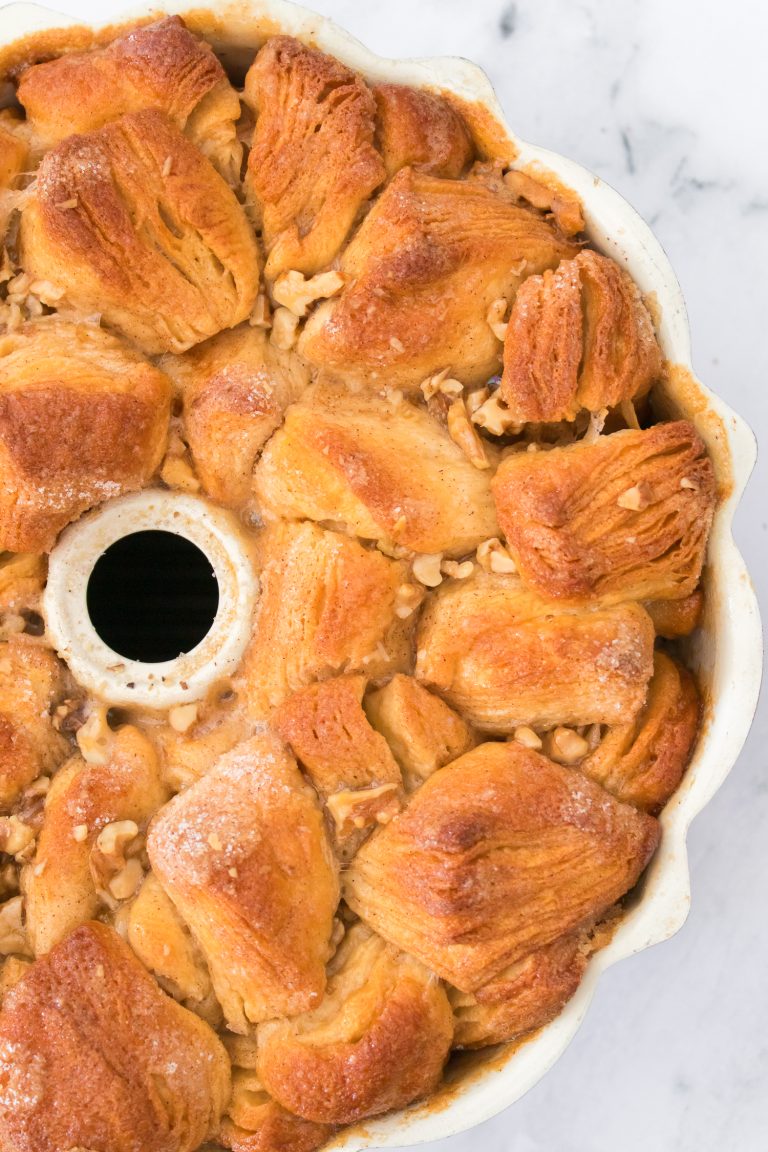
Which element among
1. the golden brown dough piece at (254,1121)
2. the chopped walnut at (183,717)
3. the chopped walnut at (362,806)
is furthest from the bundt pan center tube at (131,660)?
the golden brown dough piece at (254,1121)

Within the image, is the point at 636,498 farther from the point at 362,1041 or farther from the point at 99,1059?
the point at 99,1059

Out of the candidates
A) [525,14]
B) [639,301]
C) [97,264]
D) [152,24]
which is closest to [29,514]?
[97,264]

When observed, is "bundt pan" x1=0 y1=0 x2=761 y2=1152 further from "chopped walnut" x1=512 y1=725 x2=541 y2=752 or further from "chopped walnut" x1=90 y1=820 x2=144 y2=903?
"chopped walnut" x1=90 y1=820 x2=144 y2=903

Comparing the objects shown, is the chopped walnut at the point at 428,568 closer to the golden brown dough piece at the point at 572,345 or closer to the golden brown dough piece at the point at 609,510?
the golden brown dough piece at the point at 609,510

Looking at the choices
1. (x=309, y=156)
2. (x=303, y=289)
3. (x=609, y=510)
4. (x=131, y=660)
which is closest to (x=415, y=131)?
(x=309, y=156)

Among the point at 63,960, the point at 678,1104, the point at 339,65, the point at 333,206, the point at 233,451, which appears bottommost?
the point at 678,1104

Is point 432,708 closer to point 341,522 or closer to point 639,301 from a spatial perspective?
point 341,522

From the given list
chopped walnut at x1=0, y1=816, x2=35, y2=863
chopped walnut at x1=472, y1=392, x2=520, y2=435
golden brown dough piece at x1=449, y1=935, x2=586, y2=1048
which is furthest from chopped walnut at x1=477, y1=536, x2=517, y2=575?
chopped walnut at x1=0, y1=816, x2=35, y2=863
